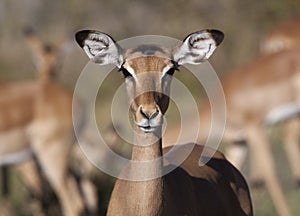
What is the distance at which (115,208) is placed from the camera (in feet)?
16.0

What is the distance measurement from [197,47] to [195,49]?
2 centimetres

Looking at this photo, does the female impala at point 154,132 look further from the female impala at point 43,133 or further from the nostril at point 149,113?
the female impala at point 43,133

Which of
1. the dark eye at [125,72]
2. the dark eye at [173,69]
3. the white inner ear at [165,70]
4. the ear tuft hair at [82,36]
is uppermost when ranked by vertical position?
the ear tuft hair at [82,36]

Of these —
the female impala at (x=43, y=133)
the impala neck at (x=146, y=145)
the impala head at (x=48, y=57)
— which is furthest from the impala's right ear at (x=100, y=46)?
the impala head at (x=48, y=57)

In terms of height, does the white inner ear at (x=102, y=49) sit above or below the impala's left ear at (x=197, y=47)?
above

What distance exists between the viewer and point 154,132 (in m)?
4.65

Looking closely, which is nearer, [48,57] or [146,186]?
[146,186]

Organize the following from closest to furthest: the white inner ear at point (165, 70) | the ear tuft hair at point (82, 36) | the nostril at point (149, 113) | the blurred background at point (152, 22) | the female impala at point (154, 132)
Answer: the nostril at point (149, 113)
the female impala at point (154, 132)
the white inner ear at point (165, 70)
the ear tuft hair at point (82, 36)
the blurred background at point (152, 22)

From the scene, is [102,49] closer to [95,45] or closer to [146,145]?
[95,45]

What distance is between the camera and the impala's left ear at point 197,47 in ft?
16.4

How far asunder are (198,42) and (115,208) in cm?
89

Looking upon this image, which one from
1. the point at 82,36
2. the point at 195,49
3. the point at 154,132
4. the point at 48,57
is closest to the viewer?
the point at 154,132

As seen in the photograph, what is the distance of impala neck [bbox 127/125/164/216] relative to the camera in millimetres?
4723

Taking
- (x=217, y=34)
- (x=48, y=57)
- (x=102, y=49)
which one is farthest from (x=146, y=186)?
(x=48, y=57)
